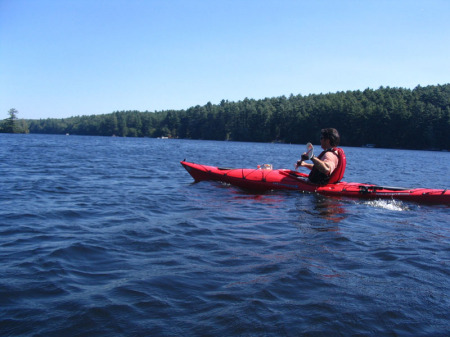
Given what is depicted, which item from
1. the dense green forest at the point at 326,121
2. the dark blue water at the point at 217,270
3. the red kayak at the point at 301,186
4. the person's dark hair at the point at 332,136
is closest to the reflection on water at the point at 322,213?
the dark blue water at the point at 217,270

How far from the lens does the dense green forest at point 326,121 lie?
2795 inches

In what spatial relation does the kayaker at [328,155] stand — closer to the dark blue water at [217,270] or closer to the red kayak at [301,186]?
the red kayak at [301,186]

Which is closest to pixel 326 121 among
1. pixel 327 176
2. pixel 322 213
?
pixel 327 176

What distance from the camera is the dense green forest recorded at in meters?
71.0

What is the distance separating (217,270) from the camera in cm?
402

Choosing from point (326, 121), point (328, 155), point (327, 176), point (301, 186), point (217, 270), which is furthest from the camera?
point (326, 121)

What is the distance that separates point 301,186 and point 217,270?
240 inches

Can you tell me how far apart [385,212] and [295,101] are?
10346cm

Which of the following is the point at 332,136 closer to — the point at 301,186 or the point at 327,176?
the point at 327,176

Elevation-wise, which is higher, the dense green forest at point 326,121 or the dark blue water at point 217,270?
the dense green forest at point 326,121

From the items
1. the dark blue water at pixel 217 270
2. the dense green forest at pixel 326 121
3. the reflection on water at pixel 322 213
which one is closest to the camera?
the dark blue water at pixel 217 270

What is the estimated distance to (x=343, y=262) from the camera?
4438mm

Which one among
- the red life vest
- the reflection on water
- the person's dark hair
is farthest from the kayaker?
the reflection on water

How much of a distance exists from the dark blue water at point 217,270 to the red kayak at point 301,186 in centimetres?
139
